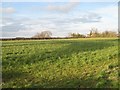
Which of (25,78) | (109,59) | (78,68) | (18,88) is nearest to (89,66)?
(78,68)

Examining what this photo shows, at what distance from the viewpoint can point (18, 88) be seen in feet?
38.3

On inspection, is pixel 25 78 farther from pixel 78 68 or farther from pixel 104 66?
pixel 104 66

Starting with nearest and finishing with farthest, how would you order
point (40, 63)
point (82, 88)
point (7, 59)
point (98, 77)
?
point (82, 88) < point (98, 77) < point (40, 63) < point (7, 59)

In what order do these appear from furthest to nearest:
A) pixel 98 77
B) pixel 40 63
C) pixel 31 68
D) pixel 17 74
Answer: pixel 40 63, pixel 31 68, pixel 17 74, pixel 98 77

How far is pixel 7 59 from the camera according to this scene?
Result: 17.9 m

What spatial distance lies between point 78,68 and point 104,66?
130 cm

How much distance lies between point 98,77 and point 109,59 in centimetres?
442

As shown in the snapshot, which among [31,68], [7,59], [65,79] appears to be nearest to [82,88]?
[65,79]

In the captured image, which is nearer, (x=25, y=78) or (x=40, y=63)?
(x=25, y=78)

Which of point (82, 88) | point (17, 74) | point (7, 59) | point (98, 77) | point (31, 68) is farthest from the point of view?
point (7, 59)

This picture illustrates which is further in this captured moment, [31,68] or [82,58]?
[82,58]

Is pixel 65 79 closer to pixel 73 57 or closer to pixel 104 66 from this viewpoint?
pixel 104 66

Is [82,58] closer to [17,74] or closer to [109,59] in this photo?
[109,59]

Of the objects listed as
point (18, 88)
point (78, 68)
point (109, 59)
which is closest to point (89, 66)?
point (78, 68)
